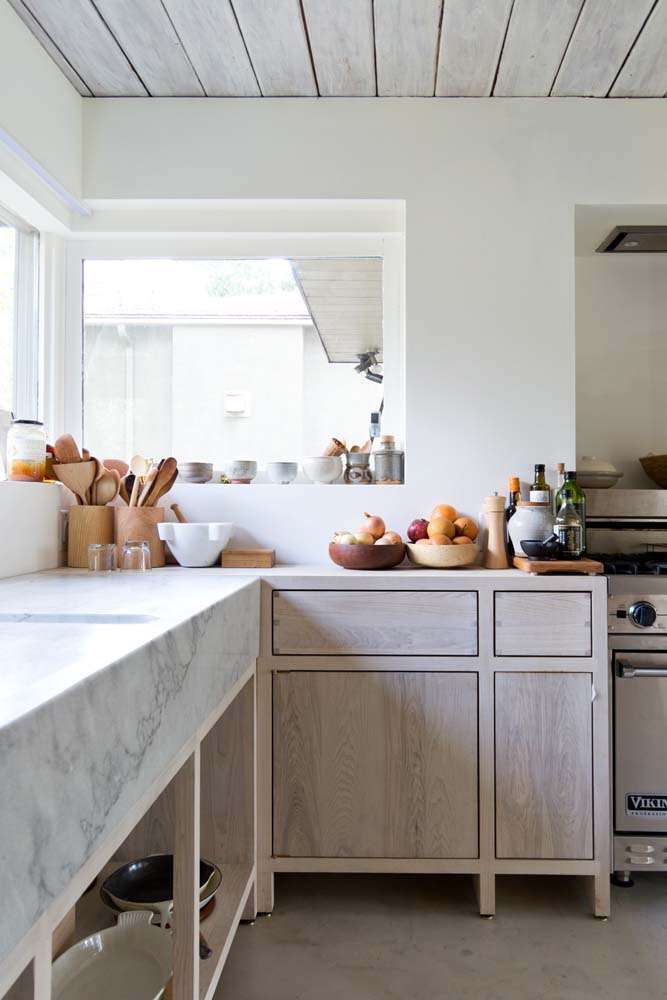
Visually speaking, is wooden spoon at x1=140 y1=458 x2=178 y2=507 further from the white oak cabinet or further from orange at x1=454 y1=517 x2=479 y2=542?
orange at x1=454 y1=517 x2=479 y2=542

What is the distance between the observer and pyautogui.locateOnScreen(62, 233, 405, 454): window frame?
245 cm

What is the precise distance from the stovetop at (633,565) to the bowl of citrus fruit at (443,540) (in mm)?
379

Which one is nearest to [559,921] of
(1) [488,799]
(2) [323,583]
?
(1) [488,799]

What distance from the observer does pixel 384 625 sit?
6.13ft

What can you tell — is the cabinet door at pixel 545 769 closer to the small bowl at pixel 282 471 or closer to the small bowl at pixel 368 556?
the small bowl at pixel 368 556

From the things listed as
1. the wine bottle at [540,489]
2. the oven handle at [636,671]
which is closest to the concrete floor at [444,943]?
the oven handle at [636,671]

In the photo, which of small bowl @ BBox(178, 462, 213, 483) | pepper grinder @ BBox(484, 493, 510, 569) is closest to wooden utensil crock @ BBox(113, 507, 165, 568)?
small bowl @ BBox(178, 462, 213, 483)

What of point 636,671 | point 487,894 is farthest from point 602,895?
point 636,671

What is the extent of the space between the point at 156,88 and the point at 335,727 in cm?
203

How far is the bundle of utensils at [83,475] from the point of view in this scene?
2189mm

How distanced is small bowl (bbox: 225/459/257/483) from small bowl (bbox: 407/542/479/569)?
2.06 feet

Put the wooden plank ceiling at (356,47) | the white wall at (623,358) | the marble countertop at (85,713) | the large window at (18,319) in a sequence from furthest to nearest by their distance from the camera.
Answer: the white wall at (623,358)
the large window at (18,319)
the wooden plank ceiling at (356,47)
the marble countertop at (85,713)

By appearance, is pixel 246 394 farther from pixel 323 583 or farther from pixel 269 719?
pixel 269 719

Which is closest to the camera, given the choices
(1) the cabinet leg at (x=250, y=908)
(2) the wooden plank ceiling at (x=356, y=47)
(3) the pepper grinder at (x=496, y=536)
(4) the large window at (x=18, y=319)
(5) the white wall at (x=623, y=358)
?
(1) the cabinet leg at (x=250, y=908)
